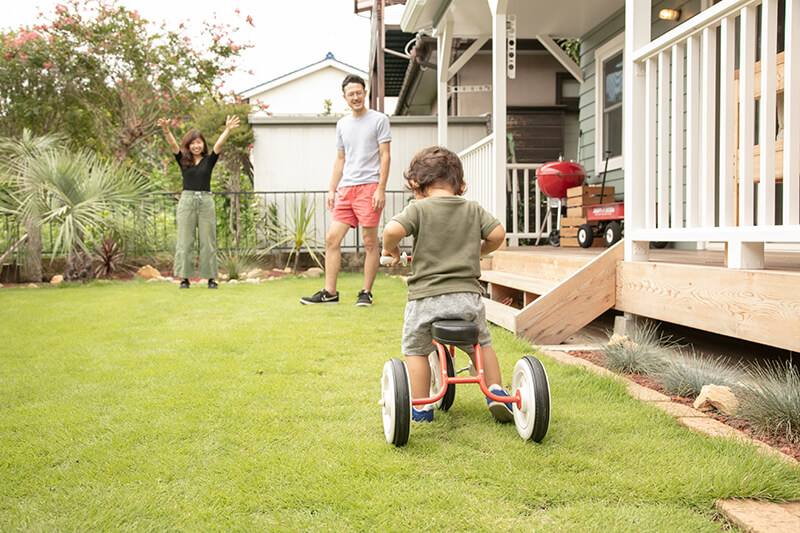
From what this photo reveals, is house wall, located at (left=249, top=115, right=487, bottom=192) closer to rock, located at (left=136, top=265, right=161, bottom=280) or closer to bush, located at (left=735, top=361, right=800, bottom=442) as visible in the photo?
rock, located at (left=136, top=265, right=161, bottom=280)

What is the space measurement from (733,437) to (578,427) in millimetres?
461

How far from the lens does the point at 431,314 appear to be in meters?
2.19

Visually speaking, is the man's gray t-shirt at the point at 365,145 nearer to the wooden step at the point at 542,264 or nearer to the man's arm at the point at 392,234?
the wooden step at the point at 542,264

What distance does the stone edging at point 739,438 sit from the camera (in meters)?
1.38

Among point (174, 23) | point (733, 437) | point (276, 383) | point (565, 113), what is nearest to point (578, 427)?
point (733, 437)

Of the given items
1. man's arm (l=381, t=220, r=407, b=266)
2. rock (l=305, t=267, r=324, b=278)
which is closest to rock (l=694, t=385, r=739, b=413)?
man's arm (l=381, t=220, r=407, b=266)

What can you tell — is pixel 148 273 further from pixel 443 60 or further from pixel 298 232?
pixel 443 60

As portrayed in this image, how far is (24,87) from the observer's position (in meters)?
11.7

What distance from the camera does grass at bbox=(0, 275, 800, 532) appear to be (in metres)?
1.50

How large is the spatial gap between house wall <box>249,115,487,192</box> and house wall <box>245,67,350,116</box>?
18.5 meters

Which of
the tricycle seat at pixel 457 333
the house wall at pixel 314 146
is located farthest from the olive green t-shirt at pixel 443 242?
the house wall at pixel 314 146

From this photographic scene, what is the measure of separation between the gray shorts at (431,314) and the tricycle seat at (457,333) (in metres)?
0.18

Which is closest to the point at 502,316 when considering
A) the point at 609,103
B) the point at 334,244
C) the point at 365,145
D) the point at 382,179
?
the point at 382,179

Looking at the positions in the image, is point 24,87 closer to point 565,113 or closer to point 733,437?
point 565,113
